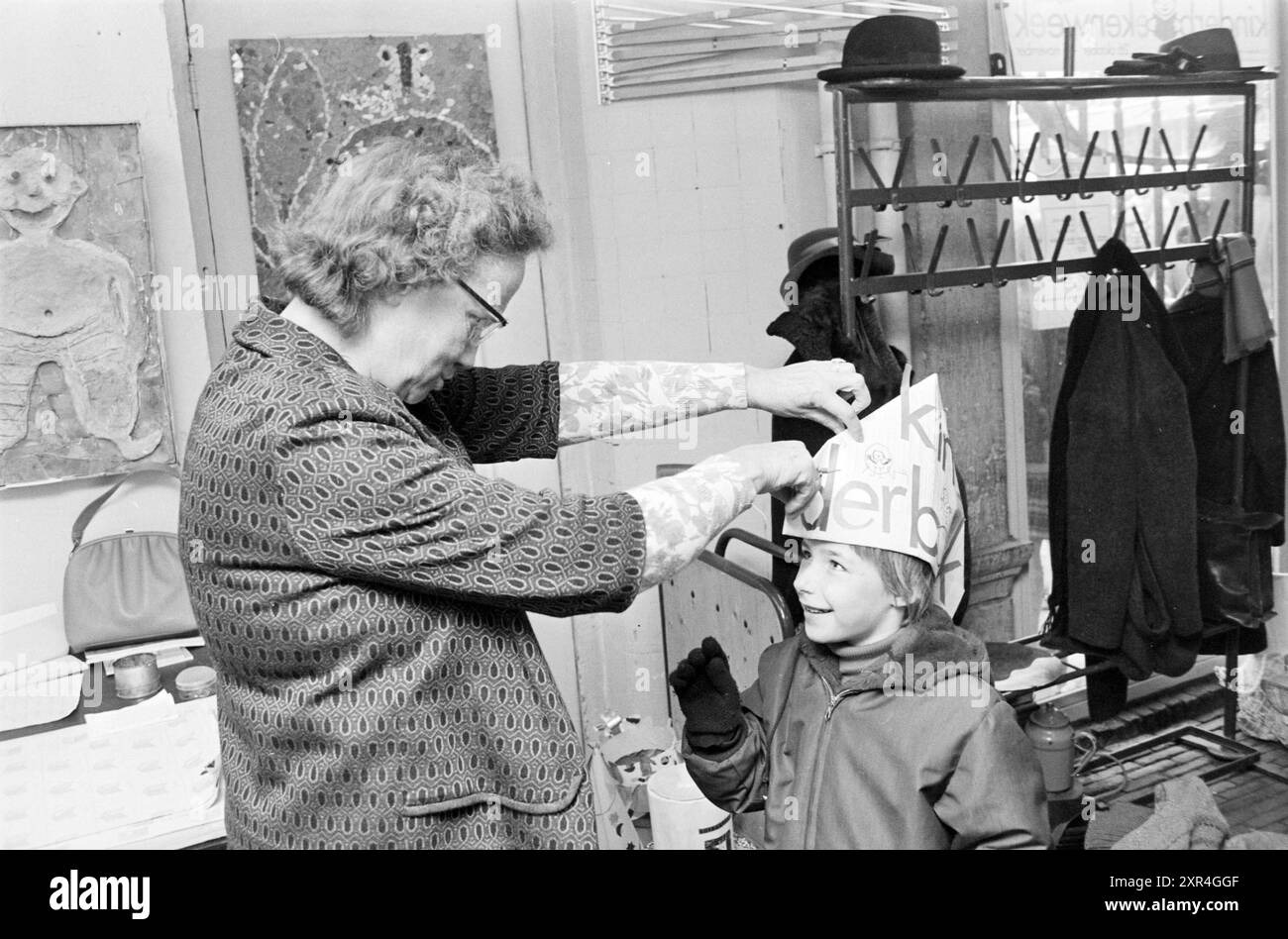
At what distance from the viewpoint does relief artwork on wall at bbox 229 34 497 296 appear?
3055mm

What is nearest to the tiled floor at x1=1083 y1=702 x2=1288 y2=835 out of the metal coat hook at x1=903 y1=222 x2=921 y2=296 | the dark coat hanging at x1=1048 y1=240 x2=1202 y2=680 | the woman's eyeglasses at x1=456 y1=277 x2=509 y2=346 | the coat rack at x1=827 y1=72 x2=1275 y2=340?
the dark coat hanging at x1=1048 y1=240 x2=1202 y2=680

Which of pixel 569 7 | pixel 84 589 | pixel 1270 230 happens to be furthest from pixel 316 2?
pixel 1270 230

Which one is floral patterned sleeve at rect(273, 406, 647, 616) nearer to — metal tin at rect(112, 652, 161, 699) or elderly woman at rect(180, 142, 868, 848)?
elderly woman at rect(180, 142, 868, 848)

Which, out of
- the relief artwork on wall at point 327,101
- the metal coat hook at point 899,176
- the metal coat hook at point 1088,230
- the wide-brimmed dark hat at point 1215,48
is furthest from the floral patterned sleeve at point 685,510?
the wide-brimmed dark hat at point 1215,48

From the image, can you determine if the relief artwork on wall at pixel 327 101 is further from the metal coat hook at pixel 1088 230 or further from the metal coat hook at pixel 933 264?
the metal coat hook at pixel 1088 230

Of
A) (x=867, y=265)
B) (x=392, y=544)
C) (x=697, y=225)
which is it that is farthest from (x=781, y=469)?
(x=697, y=225)

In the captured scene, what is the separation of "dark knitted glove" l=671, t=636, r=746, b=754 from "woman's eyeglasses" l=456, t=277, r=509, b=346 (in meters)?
0.63

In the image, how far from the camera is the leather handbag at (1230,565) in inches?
112

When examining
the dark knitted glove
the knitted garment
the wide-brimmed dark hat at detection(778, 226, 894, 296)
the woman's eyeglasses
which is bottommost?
the knitted garment

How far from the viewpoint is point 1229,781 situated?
3.34 meters

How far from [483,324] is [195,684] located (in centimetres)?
135

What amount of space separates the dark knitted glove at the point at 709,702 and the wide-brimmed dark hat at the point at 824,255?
117cm

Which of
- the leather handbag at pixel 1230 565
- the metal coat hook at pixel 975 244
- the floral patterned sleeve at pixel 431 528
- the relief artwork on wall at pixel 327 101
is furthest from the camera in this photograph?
the relief artwork on wall at pixel 327 101

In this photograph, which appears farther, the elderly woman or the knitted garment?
the knitted garment
